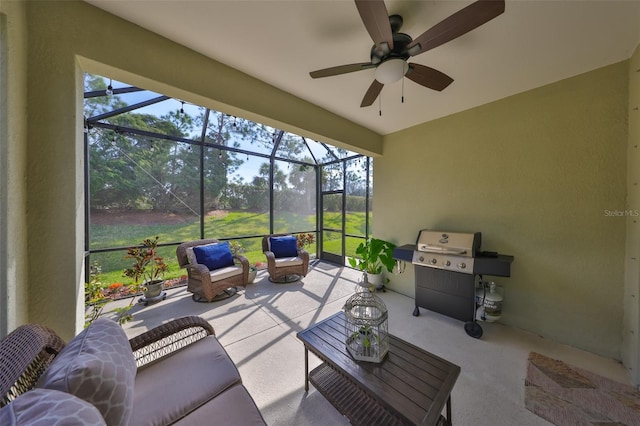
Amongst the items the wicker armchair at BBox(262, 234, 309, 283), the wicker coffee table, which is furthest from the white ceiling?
the wicker armchair at BBox(262, 234, 309, 283)

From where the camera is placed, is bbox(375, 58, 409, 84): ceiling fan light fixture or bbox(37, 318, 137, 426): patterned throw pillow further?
bbox(375, 58, 409, 84): ceiling fan light fixture

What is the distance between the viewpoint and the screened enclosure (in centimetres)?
322

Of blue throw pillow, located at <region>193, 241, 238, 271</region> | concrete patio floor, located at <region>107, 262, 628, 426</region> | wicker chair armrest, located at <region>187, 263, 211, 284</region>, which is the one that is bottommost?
concrete patio floor, located at <region>107, 262, 628, 426</region>

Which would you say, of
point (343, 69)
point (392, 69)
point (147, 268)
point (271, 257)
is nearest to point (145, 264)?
point (147, 268)

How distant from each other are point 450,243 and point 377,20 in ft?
7.74

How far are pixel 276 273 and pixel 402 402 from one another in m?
2.95

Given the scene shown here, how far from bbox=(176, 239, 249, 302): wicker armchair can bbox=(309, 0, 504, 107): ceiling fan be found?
2929 mm

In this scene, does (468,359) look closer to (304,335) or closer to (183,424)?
(304,335)

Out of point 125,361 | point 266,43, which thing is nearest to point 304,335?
point 125,361

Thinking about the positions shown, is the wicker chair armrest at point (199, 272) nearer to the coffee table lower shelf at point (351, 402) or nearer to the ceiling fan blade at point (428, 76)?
the coffee table lower shelf at point (351, 402)

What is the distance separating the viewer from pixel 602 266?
2.03 metres

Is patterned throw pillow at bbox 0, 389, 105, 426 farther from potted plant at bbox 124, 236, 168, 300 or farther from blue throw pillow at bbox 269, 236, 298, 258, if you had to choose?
blue throw pillow at bbox 269, 236, 298, 258

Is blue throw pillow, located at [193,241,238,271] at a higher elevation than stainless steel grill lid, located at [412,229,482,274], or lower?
lower

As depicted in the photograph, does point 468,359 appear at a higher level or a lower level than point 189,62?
lower
